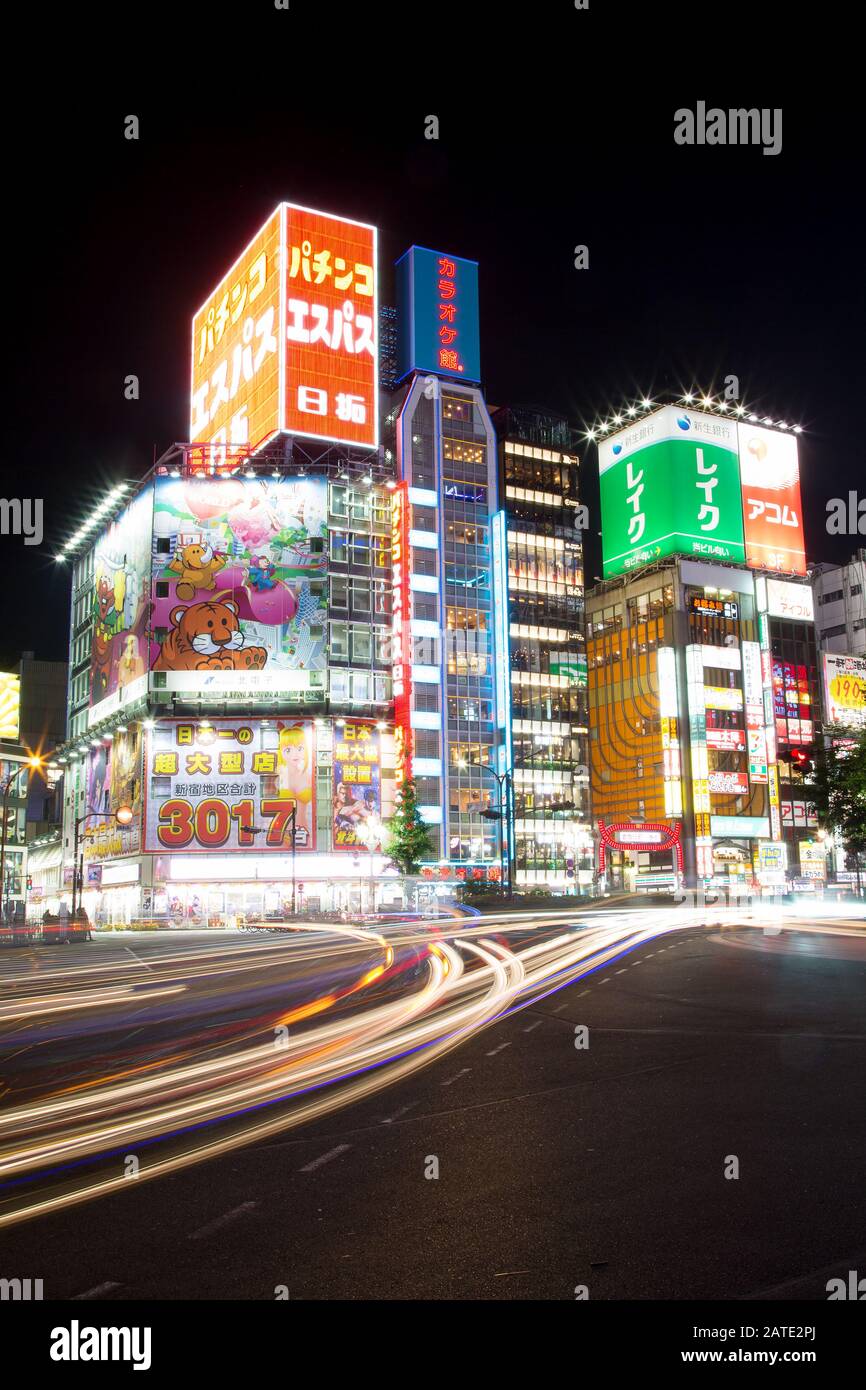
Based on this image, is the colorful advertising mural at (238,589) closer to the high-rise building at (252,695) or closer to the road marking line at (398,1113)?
the high-rise building at (252,695)

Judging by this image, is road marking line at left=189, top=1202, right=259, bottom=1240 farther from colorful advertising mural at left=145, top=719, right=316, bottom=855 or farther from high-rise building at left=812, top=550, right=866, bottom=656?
high-rise building at left=812, top=550, right=866, bottom=656

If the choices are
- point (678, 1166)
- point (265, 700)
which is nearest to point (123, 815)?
point (678, 1166)

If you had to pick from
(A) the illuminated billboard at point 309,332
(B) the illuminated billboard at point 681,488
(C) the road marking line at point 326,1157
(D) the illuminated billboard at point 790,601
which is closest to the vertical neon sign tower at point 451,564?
(A) the illuminated billboard at point 309,332

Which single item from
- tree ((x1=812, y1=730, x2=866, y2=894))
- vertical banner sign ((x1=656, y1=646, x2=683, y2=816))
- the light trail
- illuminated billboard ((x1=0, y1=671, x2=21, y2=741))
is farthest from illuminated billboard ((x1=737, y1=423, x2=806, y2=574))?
the light trail

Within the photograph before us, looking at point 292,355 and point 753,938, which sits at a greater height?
point 292,355

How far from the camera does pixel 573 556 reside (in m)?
115

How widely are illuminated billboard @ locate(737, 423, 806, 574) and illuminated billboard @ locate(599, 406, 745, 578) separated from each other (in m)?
1.67

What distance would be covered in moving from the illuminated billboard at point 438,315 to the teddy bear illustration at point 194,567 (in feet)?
99.3

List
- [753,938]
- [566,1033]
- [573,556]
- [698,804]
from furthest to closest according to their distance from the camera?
[573,556], [698,804], [753,938], [566,1033]

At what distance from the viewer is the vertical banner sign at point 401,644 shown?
9075 cm

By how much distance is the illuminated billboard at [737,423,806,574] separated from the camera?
118 metres

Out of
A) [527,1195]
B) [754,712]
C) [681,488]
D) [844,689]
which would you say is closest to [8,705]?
[681,488]
